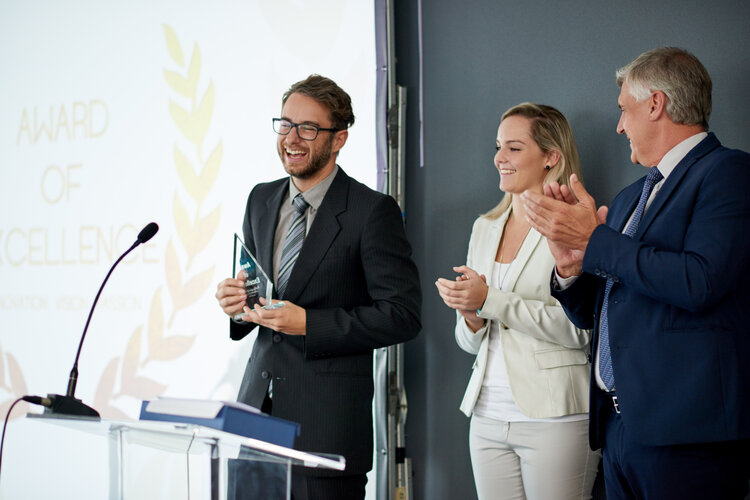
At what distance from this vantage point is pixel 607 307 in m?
1.80

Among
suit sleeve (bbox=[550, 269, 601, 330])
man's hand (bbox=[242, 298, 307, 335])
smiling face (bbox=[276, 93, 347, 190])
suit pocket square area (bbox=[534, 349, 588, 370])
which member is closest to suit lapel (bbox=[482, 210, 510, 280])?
suit pocket square area (bbox=[534, 349, 588, 370])

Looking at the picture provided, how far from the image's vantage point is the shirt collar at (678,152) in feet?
5.83

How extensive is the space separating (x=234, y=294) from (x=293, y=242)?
27 centimetres

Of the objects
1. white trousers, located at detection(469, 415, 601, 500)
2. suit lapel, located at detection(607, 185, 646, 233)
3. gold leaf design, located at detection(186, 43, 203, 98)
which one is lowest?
white trousers, located at detection(469, 415, 601, 500)

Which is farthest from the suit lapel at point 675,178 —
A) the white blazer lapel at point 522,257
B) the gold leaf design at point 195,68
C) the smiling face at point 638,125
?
the gold leaf design at point 195,68

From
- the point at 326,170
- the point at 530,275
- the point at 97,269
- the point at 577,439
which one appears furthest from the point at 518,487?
the point at 97,269

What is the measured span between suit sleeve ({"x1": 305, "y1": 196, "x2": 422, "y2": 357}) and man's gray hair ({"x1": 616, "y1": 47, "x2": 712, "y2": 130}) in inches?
33.3

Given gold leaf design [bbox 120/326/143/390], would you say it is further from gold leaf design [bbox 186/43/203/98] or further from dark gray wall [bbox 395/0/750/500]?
dark gray wall [bbox 395/0/750/500]

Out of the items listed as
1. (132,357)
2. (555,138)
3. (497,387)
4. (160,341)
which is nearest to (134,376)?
(132,357)

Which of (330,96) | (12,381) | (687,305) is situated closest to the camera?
(687,305)

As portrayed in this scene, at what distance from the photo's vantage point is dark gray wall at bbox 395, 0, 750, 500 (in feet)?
8.61

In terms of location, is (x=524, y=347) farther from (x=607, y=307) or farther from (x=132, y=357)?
(x=132, y=357)

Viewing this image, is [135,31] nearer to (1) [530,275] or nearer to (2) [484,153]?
(2) [484,153]

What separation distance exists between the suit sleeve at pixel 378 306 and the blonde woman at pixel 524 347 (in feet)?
0.51
